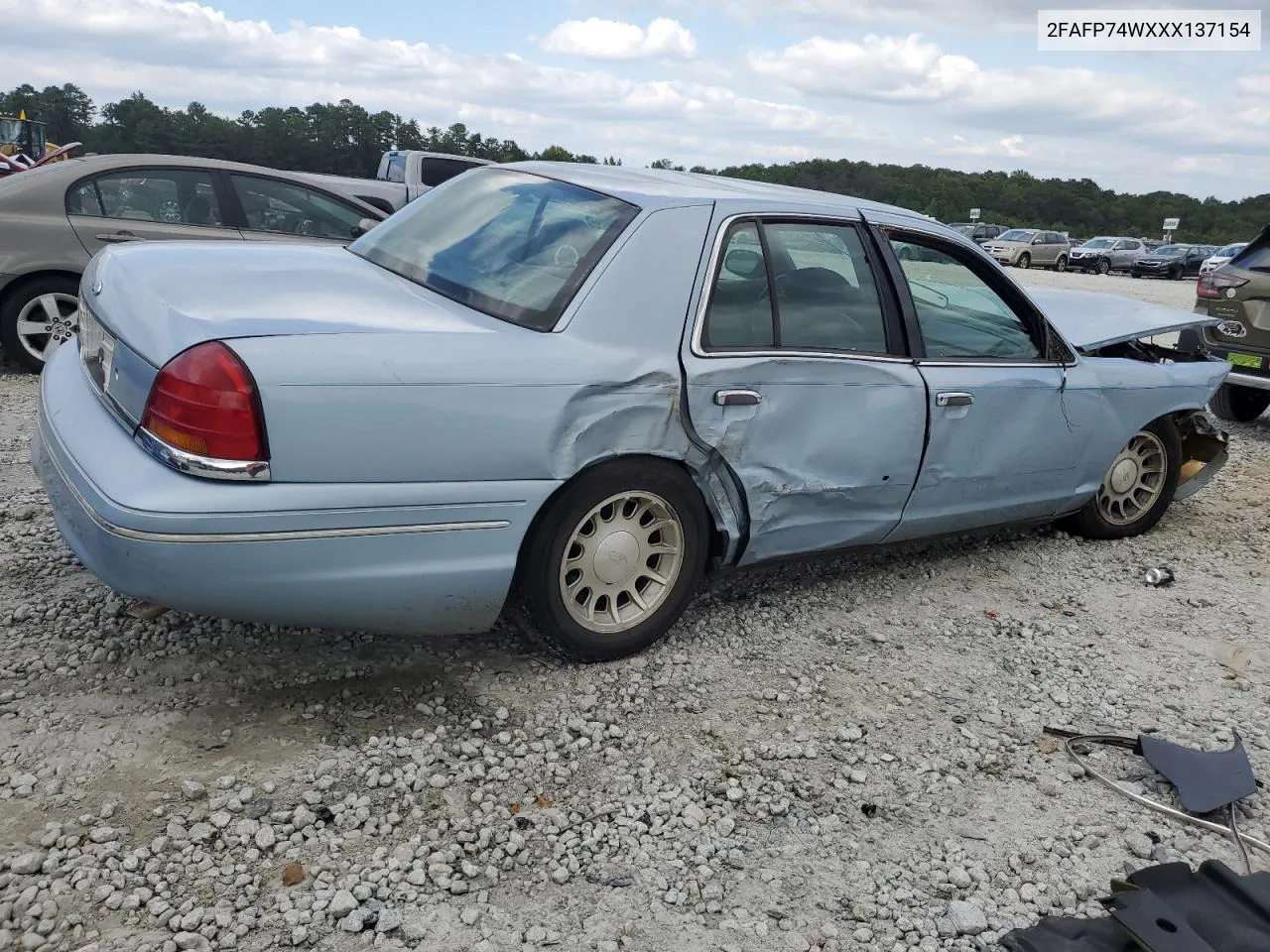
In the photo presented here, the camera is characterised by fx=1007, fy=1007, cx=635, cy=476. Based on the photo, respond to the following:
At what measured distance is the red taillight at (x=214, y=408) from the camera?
248cm

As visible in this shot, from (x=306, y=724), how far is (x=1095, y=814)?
225 cm

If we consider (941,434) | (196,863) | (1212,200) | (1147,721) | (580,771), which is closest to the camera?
(196,863)

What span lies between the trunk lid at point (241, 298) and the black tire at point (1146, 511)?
11.0ft

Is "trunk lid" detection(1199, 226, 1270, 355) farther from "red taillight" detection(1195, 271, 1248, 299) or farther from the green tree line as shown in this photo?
the green tree line

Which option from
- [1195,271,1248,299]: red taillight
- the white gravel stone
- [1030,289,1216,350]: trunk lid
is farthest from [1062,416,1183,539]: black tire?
[1195,271,1248,299]: red taillight

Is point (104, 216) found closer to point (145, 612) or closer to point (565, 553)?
point (145, 612)

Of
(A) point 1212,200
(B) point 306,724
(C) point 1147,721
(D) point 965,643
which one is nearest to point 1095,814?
(C) point 1147,721

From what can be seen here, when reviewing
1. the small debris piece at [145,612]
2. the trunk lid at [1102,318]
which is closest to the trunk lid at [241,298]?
the small debris piece at [145,612]

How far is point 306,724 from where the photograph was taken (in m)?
2.88

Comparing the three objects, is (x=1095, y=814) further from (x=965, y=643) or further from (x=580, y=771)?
(x=580, y=771)

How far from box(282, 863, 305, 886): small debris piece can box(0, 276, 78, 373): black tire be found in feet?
17.7

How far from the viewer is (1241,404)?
8.34m

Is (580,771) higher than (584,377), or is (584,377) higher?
(584,377)

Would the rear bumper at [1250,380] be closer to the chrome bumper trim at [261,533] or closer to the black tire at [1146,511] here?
the black tire at [1146,511]
